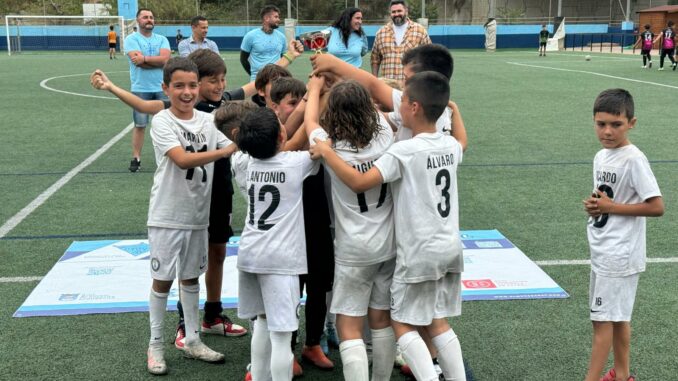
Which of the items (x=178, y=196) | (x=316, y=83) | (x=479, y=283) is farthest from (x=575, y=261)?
(x=178, y=196)

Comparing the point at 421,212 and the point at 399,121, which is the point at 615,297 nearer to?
the point at 421,212

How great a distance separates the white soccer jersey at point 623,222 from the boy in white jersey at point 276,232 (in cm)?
141

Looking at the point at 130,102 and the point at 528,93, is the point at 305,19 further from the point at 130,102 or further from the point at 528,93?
the point at 130,102

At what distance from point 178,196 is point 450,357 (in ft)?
5.45

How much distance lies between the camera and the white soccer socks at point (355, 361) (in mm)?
3309

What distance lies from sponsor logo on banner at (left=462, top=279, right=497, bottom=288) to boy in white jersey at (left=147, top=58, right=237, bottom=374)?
79.9 inches

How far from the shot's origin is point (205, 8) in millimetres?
59188

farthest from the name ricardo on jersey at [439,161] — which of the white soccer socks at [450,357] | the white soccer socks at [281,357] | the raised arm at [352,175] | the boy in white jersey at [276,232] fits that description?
the white soccer socks at [281,357]

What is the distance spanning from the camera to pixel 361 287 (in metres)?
3.38

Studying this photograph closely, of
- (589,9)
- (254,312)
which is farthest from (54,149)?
(589,9)

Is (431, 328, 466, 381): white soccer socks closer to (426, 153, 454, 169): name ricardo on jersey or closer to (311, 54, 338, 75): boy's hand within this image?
(426, 153, 454, 169): name ricardo on jersey

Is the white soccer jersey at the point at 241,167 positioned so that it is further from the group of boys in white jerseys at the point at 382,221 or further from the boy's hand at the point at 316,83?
the boy's hand at the point at 316,83

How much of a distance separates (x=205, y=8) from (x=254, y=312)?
58.8 m

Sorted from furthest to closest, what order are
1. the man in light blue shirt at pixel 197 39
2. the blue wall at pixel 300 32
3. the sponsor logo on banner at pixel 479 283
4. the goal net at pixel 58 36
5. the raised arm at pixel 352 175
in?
the blue wall at pixel 300 32
the goal net at pixel 58 36
the man in light blue shirt at pixel 197 39
the sponsor logo on banner at pixel 479 283
the raised arm at pixel 352 175
